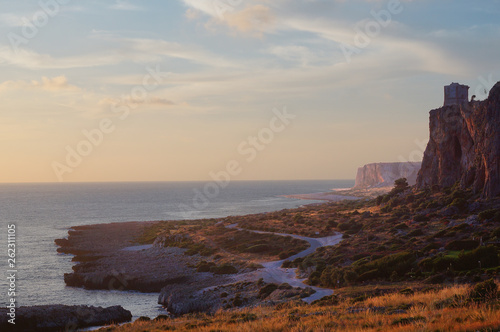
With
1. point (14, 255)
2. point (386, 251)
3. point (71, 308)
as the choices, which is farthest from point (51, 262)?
point (386, 251)

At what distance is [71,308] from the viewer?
37.5 meters

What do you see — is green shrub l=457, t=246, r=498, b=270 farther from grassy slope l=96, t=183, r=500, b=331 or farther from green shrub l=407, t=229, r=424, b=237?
green shrub l=407, t=229, r=424, b=237

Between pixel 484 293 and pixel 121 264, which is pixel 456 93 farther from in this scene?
pixel 484 293

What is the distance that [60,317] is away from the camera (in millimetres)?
36188

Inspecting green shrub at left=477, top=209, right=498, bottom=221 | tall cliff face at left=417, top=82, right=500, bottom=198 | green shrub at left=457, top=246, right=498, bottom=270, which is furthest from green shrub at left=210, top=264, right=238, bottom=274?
tall cliff face at left=417, top=82, right=500, bottom=198

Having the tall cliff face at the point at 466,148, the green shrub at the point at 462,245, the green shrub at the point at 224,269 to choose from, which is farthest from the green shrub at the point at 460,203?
the green shrub at the point at 224,269

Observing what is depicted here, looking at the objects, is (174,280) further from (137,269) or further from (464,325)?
(464,325)

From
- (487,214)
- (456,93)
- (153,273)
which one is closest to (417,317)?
(487,214)

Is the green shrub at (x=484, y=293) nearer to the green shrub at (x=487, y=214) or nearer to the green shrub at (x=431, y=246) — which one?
the green shrub at (x=431, y=246)

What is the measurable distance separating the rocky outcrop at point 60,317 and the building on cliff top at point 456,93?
240ft

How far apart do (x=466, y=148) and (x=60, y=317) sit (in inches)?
2585

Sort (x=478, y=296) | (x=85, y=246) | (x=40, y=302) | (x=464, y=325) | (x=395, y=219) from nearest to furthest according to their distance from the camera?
(x=464, y=325)
(x=478, y=296)
(x=40, y=302)
(x=395, y=219)
(x=85, y=246)

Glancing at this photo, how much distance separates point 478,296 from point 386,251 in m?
28.5

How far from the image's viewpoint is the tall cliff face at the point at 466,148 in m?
57.4
